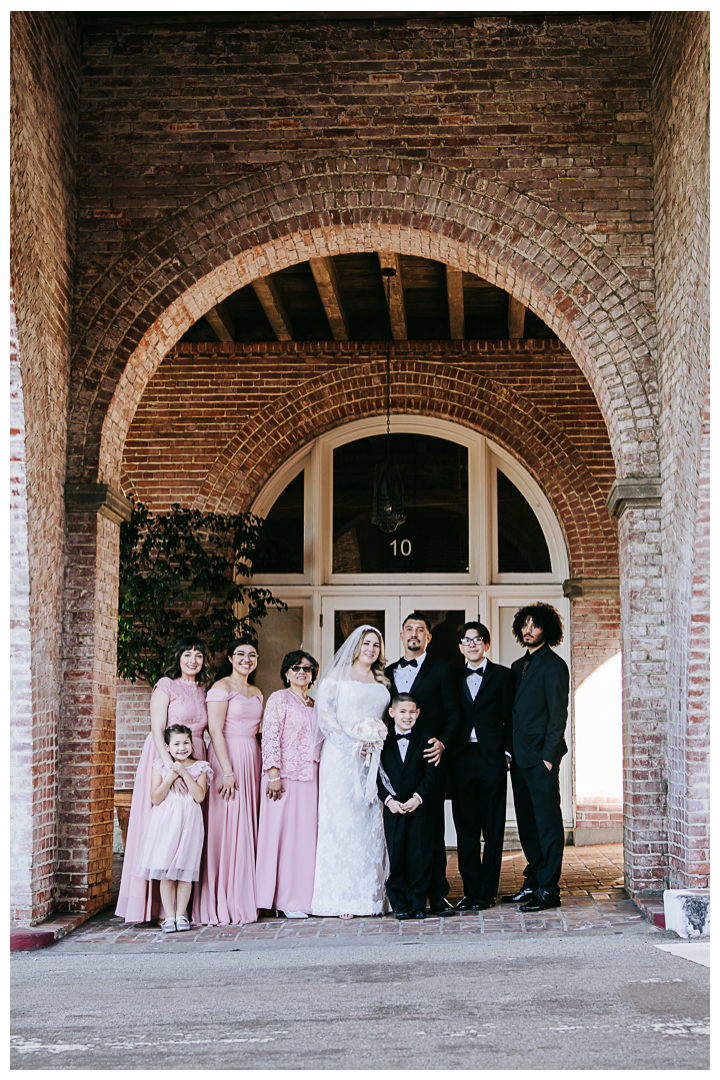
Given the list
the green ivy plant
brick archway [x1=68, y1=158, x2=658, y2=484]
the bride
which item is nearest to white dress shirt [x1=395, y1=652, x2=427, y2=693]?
the bride

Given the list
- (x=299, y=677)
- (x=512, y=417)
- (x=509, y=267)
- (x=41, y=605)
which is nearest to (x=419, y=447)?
(x=512, y=417)

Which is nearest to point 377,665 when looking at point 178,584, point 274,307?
point 178,584

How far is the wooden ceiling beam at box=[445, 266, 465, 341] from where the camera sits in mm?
8475

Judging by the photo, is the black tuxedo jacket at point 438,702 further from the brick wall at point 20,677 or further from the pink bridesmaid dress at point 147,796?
the brick wall at point 20,677

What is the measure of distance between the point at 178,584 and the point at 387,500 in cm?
197

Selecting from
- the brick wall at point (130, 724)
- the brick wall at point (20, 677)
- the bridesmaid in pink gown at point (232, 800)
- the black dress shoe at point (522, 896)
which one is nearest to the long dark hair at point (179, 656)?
the bridesmaid in pink gown at point (232, 800)

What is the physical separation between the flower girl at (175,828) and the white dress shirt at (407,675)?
1276 millimetres

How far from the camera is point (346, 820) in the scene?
6.23 meters

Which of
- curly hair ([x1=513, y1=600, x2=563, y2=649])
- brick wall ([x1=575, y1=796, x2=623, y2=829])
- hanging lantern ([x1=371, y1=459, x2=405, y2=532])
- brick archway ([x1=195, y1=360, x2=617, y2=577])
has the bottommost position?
brick wall ([x1=575, y1=796, x2=623, y2=829])

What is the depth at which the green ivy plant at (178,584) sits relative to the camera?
8.95 m

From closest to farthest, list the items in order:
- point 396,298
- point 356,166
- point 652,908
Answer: point 652,908 → point 356,166 → point 396,298

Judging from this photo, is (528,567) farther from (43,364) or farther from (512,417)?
(43,364)

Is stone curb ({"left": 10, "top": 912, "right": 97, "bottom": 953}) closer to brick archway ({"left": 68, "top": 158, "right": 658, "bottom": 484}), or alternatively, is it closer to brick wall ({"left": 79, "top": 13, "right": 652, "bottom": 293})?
brick archway ({"left": 68, "top": 158, "right": 658, "bottom": 484})

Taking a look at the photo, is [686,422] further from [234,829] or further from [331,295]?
[331,295]
